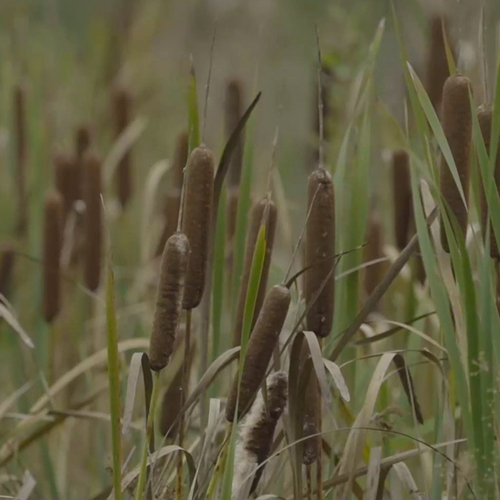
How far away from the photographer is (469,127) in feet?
2.91

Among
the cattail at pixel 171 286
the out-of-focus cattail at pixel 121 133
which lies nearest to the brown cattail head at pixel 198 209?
the cattail at pixel 171 286

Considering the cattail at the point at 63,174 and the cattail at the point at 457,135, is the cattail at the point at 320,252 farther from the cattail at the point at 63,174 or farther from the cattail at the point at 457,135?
the cattail at the point at 63,174

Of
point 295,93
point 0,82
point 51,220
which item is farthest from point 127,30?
point 51,220

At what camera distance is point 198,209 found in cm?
88

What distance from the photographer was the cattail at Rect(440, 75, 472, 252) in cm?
87

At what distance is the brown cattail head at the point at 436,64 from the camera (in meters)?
1.37

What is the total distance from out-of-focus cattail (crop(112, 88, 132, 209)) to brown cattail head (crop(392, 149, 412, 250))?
788 mm

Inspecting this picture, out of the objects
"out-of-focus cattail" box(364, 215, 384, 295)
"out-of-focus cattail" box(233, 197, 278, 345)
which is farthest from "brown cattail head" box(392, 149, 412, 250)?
"out-of-focus cattail" box(233, 197, 278, 345)

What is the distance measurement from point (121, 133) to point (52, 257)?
79 cm

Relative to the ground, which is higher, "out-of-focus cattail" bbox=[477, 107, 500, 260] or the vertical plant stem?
"out-of-focus cattail" bbox=[477, 107, 500, 260]

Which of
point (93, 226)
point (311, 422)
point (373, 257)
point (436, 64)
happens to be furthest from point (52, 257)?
point (311, 422)

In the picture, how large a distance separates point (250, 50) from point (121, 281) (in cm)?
320

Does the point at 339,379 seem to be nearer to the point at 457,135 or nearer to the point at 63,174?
the point at 457,135

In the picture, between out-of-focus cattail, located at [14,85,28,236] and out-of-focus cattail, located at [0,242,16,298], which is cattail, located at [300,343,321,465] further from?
out-of-focus cattail, located at [14,85,28,236]
